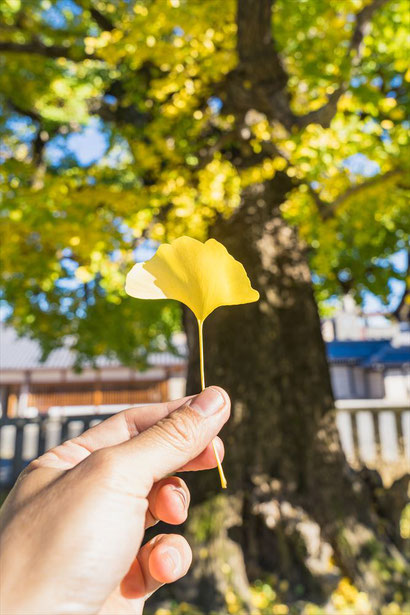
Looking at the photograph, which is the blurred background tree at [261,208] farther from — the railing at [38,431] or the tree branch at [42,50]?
the railing at [38,431]

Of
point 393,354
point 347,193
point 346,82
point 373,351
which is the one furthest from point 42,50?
point 373,351

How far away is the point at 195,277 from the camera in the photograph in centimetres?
92

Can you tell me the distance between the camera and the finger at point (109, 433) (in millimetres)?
1066

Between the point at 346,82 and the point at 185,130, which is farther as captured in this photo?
the point at 185,130

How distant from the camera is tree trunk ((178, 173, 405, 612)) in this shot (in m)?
3.70

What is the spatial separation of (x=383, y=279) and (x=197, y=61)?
5.13 metres

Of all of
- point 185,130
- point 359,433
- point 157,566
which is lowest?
point 359,433

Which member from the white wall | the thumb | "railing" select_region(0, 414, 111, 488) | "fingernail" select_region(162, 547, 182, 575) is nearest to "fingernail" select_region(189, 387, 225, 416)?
the thumb

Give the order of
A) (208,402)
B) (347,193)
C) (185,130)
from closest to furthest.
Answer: (208,402)
(347,193)
(185,130)

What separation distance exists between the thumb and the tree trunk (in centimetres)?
305

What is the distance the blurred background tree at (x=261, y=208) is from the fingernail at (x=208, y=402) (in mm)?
3040

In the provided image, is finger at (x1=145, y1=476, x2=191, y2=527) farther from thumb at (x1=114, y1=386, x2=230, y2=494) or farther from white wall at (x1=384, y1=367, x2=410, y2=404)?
white wall at (x1=384, y1=367, x2=410, y2=404)

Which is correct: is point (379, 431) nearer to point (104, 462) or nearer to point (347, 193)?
point (347, 193)

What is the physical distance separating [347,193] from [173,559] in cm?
393
